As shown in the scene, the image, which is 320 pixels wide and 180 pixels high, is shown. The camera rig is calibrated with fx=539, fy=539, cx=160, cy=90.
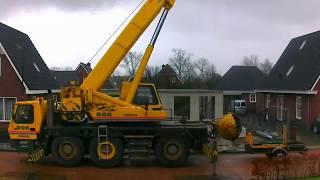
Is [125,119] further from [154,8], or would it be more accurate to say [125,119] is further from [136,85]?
[154,8]

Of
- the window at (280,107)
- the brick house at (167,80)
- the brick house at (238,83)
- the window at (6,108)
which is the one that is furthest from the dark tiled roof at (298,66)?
the window at (6,108)

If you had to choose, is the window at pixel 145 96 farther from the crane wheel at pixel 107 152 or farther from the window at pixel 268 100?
the window at pixel 268 100

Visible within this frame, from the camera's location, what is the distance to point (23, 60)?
111ft

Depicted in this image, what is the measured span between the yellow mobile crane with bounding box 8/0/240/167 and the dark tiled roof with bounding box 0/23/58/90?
11523 mm

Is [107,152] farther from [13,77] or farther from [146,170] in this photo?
[13,77]

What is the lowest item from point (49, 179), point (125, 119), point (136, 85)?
point (49, 179)

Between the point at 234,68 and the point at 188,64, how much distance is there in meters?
15.6

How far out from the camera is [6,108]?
105ft

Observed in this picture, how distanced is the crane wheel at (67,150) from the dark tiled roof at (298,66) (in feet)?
72.1

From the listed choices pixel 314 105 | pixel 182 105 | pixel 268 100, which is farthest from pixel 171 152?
pixel 268 100

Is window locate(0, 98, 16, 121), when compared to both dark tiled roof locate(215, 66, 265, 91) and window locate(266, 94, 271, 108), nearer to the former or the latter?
window locate(266, 94, 271, 108)

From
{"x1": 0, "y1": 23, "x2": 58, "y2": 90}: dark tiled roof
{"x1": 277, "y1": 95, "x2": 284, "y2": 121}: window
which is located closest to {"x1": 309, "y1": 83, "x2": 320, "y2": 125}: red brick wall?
{"x1": 277, "y1": 95, "x2": 284, "y2": 121}: window

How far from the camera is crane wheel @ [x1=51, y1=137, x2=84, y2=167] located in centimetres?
2061

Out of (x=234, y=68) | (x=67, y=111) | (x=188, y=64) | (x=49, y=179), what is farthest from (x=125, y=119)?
(x=188, y=64)
